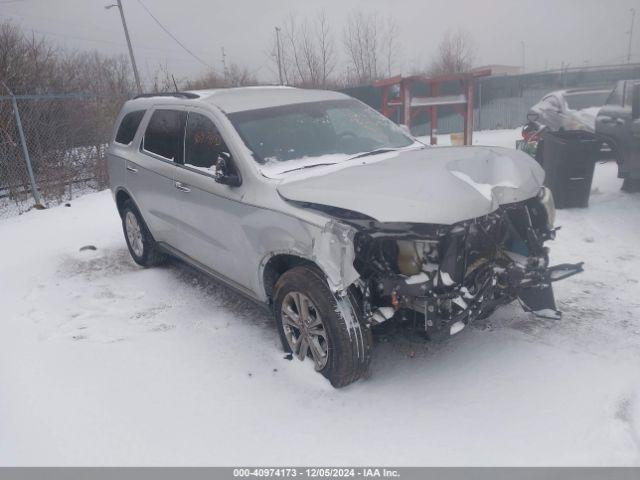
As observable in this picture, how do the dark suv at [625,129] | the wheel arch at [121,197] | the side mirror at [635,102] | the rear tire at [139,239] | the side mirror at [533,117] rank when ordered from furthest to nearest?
1. the side mirror at [533,117]
2. the side mirror at [635,102]
3. the dark suv at [625,129]
4. the wheel arch at [121,197]
5. the rear tire at [139,239]

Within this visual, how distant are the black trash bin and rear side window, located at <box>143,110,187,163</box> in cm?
497

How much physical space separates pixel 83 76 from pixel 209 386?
1371 centimetres

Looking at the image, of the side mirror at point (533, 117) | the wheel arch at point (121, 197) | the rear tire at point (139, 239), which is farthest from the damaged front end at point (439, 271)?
the side mirror at point (533, 117)

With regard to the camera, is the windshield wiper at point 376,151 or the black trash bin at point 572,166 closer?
the windshield wiper at point 376,151

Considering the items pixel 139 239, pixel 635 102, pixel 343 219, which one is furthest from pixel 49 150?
pixel 635 102

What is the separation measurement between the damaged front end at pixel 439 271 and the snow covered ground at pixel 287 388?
0.47 m

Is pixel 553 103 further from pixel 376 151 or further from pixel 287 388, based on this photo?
pixel 287 388

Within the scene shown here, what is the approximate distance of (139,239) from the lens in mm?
5555

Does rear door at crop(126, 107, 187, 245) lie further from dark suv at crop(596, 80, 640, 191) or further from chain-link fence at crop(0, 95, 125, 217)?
dark suv at crop(596, 80, 640, 191)

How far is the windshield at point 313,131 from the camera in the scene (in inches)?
149

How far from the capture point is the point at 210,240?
407cm

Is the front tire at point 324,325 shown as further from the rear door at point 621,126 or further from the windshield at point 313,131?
the rear door at point 621,126

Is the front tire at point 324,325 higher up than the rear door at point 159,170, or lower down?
lower down

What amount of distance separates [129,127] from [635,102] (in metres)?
7.13
